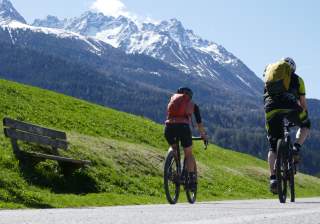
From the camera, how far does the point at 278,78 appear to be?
1130cm

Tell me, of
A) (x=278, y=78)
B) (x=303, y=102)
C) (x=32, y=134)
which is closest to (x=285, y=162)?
(x=303, y=102)

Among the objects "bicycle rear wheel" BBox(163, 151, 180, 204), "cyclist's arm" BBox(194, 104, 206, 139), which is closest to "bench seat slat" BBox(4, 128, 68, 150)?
"bicycle rear wheel" BBox(163, 151, 180, 204)

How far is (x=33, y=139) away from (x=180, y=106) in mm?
6359

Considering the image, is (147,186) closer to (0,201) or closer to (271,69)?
(0,201)

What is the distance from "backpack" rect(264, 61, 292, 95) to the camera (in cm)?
1132

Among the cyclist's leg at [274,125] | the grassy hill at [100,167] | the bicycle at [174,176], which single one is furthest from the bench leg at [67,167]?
the cyclist's leg at [274,125]

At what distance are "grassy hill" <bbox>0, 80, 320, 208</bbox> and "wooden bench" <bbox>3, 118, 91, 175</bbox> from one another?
1.02ft

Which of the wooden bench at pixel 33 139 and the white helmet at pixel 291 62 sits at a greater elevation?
Result: the white helmet at pixel 291 62

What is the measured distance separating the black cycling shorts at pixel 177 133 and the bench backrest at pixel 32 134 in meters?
5.44

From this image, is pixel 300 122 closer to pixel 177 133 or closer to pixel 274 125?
pixel 274 125

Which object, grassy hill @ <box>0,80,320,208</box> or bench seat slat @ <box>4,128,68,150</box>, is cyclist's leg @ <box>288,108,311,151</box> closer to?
grassy hill @ <box>0,80,320,208</box>

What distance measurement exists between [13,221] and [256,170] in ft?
122

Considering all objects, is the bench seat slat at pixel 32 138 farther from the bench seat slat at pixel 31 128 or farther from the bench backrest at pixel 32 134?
the bench seat slat at pixel 31 128

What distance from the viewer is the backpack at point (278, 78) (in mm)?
11320
